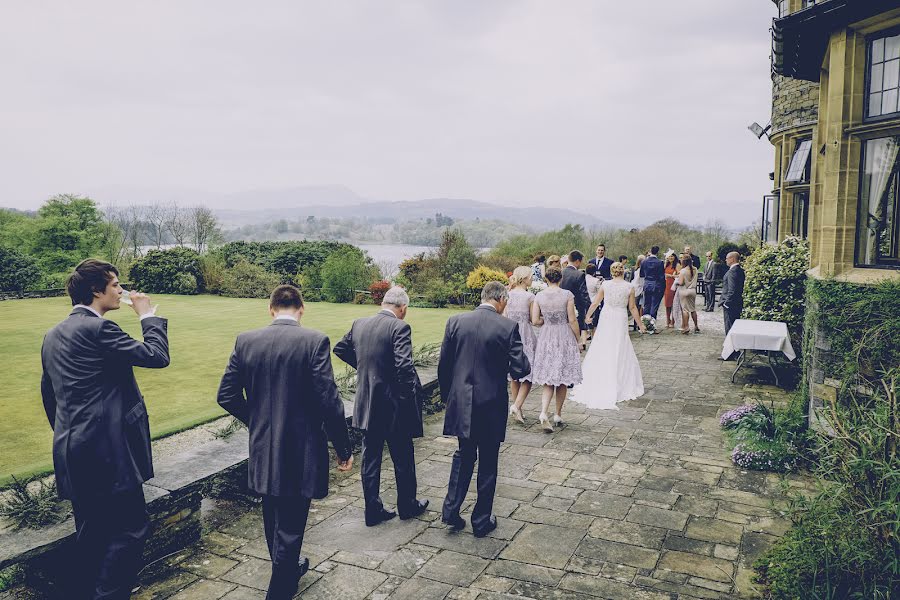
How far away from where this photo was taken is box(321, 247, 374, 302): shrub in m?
22.3

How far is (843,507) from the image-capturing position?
11.6 feet

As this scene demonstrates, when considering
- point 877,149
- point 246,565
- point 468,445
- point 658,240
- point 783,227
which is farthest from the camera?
point 658,240

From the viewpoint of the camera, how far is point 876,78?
6176 millimetres

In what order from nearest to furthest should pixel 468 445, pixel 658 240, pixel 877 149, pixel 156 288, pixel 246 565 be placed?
pixel 246 565 < pixel 468 445 < pixel 877 149 < pixel 156 288 < pixel 658 240

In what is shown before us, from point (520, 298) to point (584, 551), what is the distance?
141 inches

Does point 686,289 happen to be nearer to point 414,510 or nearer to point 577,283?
point 577,283

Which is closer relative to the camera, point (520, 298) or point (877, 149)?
point (877, 149)

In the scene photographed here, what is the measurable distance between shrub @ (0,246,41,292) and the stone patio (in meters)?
23.6

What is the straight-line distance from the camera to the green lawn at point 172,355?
6.88 m

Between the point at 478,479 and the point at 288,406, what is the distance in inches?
65.5

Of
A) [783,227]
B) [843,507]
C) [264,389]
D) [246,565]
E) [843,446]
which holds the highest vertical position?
[783,227]

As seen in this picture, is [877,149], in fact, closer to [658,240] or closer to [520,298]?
[520,298]

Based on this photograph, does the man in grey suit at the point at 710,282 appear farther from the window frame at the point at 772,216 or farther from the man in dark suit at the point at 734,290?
the man in dark suit at the point at 734,290

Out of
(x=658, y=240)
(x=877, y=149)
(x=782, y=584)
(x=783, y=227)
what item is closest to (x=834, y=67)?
(x=877, y=149)
